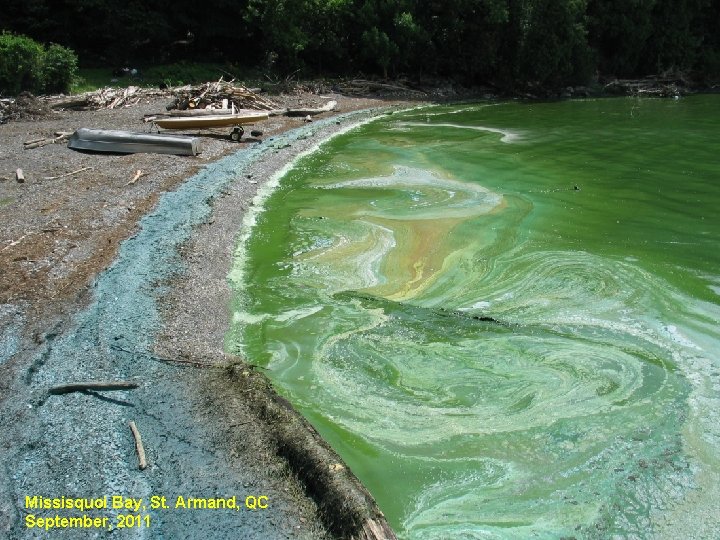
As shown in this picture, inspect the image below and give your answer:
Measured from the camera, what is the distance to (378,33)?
93.8 ft

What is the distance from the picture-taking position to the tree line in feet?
89.0

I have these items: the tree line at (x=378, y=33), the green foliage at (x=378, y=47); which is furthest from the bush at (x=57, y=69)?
the green foliage at (x=378, y=47)

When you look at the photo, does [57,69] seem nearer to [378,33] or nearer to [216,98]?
[216,98]

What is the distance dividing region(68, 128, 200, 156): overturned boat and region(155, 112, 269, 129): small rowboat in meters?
2.89

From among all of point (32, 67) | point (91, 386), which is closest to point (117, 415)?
point (91, 386)

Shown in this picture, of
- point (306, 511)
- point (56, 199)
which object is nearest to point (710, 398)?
point (306, 511)

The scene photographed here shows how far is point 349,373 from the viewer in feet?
20.8

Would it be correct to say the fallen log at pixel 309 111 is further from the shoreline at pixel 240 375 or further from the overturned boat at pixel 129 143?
the shoreline at pixel 240 375

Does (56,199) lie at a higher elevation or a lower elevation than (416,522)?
higher

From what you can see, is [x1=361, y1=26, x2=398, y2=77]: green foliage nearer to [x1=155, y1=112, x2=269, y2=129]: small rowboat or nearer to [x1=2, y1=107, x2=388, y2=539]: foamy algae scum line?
[x1=155, y1=112, x2=269, y2=129]: small rowboat

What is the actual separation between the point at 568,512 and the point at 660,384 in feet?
7.09

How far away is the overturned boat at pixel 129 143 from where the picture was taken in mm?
14164

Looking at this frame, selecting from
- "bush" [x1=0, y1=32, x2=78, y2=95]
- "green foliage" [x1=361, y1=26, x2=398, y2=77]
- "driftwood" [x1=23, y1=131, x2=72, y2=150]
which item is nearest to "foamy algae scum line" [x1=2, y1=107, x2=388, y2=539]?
"driftwood" [x1=23, y1=131, x2=72, y2=150]

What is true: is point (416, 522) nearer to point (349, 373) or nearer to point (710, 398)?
point (349, 373)
